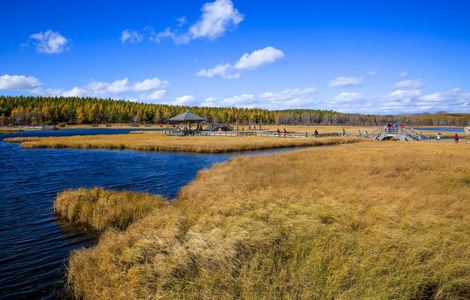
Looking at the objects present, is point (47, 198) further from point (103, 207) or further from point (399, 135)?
point (399, 135)

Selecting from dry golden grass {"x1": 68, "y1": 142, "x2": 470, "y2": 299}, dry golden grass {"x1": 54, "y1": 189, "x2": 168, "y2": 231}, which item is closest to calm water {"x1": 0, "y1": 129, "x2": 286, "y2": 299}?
dry golden grass {"x1": 54, "y1": 189, "x2": 168, "y2": 231}

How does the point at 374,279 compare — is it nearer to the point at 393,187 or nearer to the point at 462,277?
the point at 462,277

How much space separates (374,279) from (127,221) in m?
9.48

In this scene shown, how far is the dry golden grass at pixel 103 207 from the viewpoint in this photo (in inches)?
504

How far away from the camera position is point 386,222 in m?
8.76

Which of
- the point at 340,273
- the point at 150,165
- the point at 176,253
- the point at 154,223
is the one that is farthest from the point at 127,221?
the point at 150,165

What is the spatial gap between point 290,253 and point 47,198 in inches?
610

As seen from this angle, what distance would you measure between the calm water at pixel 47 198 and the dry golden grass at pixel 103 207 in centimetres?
61

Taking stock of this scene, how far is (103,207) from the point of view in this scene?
13.6 m

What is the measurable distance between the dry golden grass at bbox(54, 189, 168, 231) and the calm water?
0.61 metres

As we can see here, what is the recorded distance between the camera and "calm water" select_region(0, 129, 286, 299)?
29.8ft

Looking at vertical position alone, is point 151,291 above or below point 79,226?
above

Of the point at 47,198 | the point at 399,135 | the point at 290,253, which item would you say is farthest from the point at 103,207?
the point at 399,135

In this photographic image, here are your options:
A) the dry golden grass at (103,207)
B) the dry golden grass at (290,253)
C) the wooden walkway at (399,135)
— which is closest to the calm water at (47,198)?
the dry golden grass at (103,207)
